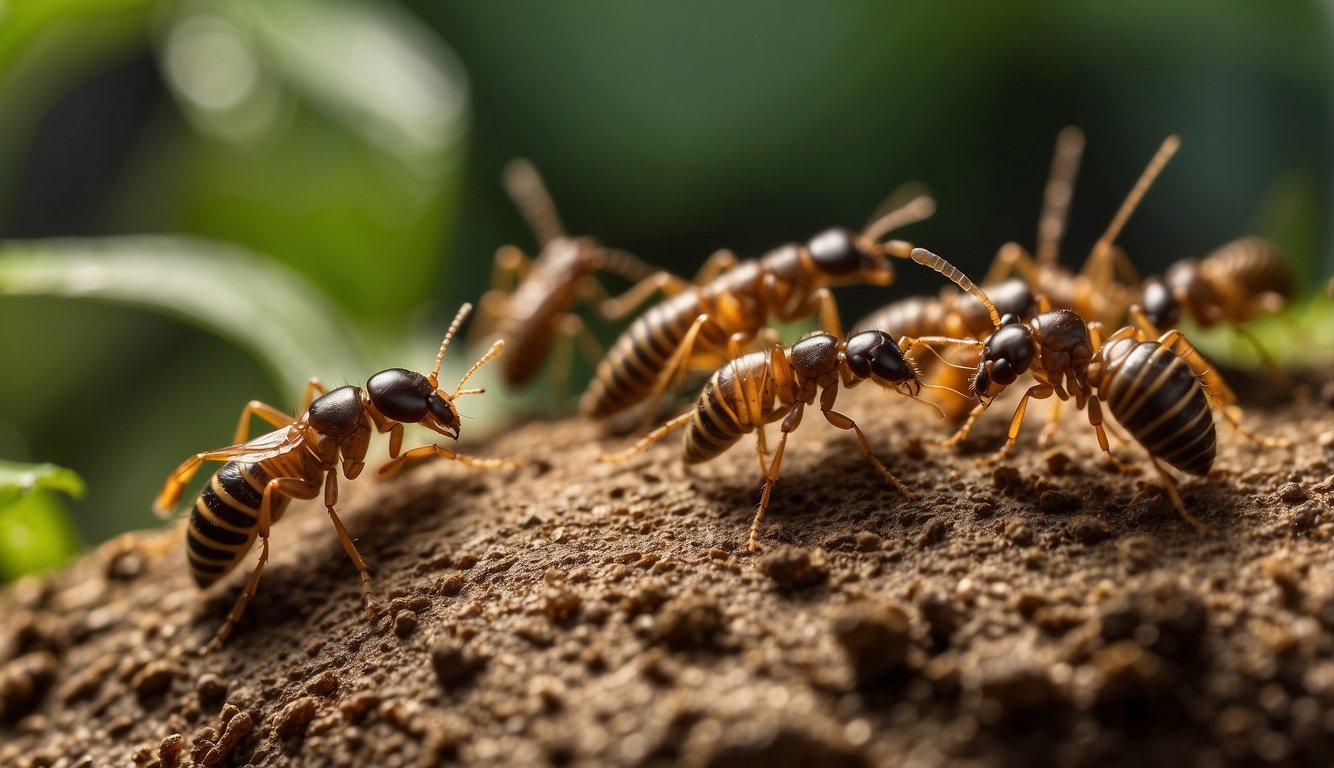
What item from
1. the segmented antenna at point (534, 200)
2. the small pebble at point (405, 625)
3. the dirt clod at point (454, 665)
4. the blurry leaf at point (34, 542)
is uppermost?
the segmented antenna at point (534, 200)

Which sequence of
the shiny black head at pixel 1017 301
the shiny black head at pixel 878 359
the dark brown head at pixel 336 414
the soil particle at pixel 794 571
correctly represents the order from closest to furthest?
the soil particle at pixel 794 571 → the shiny black head at pixel 878 359 → the dark brown head at pixel 336 414 → the shiny black head at pixel 1017 301

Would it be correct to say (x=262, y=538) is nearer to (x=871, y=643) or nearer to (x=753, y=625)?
(x=753, y=625)

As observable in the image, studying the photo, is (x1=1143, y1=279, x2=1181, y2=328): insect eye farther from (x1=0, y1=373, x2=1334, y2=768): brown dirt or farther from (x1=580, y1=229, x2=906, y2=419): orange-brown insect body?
(x1=580, y1=229, x2=906, y2=419): orange-brown insect body

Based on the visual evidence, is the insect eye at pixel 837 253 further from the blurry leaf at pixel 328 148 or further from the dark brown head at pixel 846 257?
the blurry leaf at pixel 328 148

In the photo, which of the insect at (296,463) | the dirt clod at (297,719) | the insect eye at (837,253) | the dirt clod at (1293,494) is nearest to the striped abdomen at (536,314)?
the insect at (296,463)

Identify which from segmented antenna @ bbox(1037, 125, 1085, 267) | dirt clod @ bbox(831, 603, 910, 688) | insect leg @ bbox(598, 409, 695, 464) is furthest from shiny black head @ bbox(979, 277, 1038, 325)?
dirt clod @ bbox(831, 603, 910, 688)

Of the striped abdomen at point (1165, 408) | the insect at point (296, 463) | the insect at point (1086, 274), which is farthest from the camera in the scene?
the insect at point (1086, 274)

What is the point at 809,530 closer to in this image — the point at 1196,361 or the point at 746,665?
the point at 746,665
